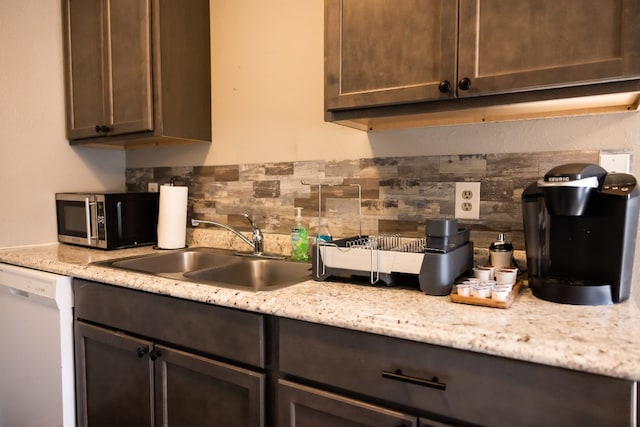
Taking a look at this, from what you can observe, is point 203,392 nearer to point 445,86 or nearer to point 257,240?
point 257,240

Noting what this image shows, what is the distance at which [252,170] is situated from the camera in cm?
207

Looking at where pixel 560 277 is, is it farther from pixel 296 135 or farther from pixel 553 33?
pixel 296 135

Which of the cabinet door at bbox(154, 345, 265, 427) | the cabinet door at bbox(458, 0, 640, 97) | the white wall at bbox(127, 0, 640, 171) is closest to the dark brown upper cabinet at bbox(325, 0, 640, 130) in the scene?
the cabinet door at bbox(458, 0, 640, 97)

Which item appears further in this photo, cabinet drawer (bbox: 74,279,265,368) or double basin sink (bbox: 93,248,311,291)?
double basin sink (bbox: 93,248,311,291)

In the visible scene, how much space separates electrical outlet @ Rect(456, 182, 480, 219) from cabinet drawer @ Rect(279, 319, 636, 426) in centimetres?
71

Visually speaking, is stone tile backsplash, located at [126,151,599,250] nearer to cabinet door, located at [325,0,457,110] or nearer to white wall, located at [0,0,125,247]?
cabinet door, located at [325,0,457,110]

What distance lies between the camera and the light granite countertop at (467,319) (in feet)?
2.60

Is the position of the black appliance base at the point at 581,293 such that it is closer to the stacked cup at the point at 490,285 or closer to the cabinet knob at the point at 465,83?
the stacked cup at the point at 490,285

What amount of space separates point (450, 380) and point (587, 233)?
0.54m

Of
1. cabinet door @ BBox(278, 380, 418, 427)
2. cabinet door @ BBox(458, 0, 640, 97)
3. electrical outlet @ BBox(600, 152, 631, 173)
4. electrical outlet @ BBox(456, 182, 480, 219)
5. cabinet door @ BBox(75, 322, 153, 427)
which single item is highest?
cabinet door @ BBox(458, 0, 640, 97)

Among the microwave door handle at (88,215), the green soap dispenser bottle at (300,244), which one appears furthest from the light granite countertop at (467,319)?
the microwave door handle at (88,215)

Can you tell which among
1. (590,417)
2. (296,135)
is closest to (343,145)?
(296,135)

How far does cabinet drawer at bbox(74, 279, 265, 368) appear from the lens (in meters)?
1.19

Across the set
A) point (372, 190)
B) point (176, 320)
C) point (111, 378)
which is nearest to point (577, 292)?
point (372, 190)
